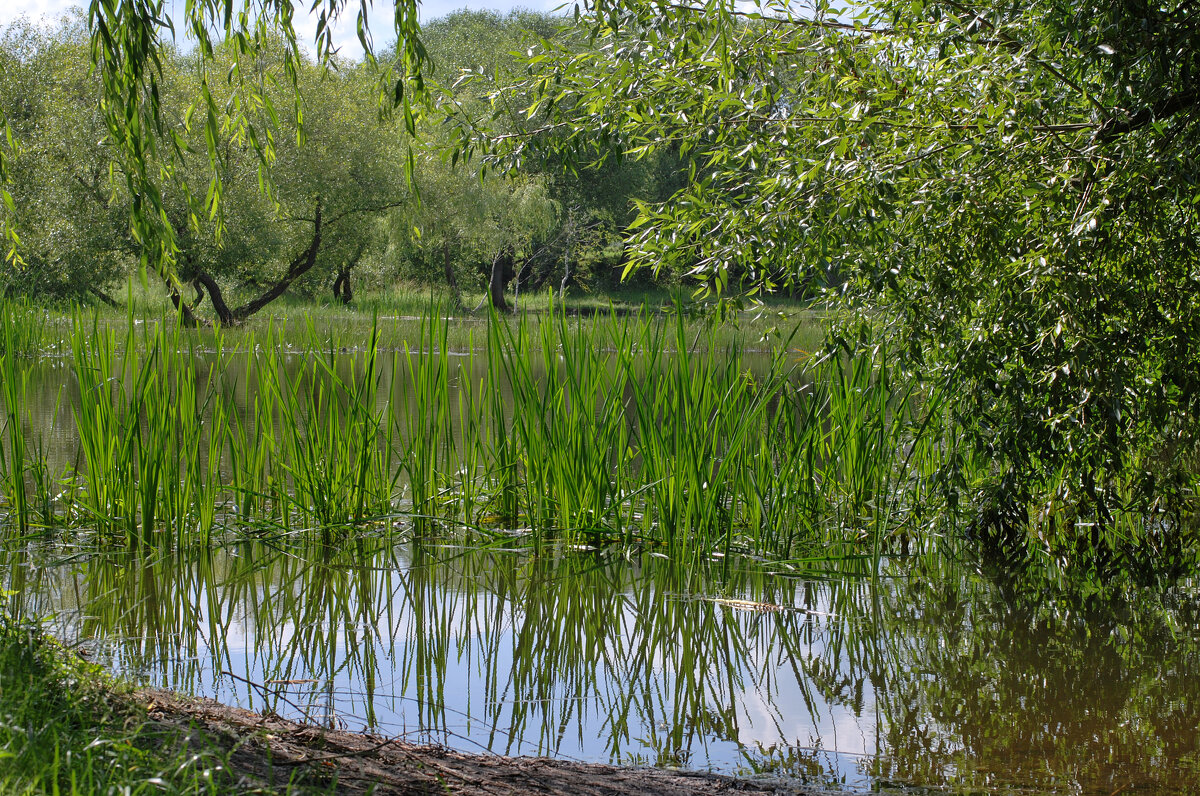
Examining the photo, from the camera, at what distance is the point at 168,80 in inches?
672

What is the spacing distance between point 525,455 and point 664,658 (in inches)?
55.3

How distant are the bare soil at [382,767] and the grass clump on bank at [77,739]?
2.2 inches

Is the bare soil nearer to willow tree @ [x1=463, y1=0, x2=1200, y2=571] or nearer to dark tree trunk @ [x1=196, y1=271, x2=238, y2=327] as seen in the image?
willow tree @ [x1=463, y1=0, x2=1200, y2=571]

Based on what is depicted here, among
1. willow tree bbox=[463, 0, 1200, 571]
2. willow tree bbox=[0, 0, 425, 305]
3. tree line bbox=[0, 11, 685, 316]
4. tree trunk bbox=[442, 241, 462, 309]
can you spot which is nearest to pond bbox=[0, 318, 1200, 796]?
willow tree bbox=[463, 0, 1200, 571]

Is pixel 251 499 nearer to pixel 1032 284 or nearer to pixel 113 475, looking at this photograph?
pixel 113 475

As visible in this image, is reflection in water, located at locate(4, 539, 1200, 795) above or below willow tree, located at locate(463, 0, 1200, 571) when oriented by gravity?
Answer: below

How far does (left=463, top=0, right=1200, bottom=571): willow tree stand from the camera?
9.41ft

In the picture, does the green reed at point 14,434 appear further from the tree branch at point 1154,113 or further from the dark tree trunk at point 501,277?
the dark tree trunk at point 501,277

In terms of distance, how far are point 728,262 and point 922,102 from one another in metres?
0.84

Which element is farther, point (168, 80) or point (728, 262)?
point (168, 80)

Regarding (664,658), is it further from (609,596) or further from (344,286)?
(344,286)

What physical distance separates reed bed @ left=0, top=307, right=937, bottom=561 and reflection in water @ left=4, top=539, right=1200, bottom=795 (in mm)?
209

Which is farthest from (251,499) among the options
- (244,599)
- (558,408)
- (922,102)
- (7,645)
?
(922,102)

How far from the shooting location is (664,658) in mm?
2914
